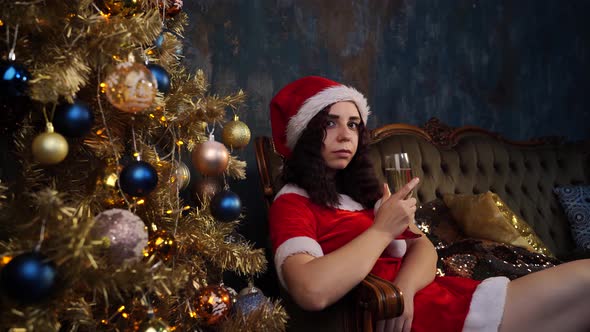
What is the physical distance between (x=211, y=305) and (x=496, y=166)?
2307mm

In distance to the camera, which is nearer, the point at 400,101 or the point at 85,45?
the point at 85,45

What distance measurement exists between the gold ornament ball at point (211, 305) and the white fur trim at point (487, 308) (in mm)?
731

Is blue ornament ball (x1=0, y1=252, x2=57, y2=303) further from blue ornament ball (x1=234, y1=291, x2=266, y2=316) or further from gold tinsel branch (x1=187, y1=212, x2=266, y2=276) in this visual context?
blue ornament ball (x1=234, y1=291, x2=266, y2=316)

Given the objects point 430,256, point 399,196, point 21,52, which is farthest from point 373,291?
point 21,52

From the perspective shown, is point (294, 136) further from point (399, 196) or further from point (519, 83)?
point (519, 83)

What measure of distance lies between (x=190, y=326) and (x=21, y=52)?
911mm

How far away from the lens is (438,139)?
9.64 ft

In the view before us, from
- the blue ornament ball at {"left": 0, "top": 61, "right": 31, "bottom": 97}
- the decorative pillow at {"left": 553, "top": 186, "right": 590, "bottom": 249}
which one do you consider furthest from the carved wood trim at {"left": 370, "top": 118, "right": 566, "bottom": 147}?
the blue ornament ball at {"left": 0, "top": 61, "right": 31, "bottom": 97}

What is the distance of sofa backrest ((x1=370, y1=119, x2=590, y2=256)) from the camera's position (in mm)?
2771

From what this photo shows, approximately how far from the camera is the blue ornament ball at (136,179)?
118 cm

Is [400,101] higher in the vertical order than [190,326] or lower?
higher

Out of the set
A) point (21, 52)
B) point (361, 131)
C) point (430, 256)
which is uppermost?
point (21, 52)

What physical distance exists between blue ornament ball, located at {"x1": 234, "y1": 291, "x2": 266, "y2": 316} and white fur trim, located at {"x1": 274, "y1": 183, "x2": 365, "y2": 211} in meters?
0.35

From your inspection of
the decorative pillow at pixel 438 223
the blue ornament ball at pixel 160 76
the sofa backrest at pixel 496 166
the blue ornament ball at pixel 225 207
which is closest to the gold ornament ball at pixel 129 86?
the blue ornament ball at pixel 160 76
